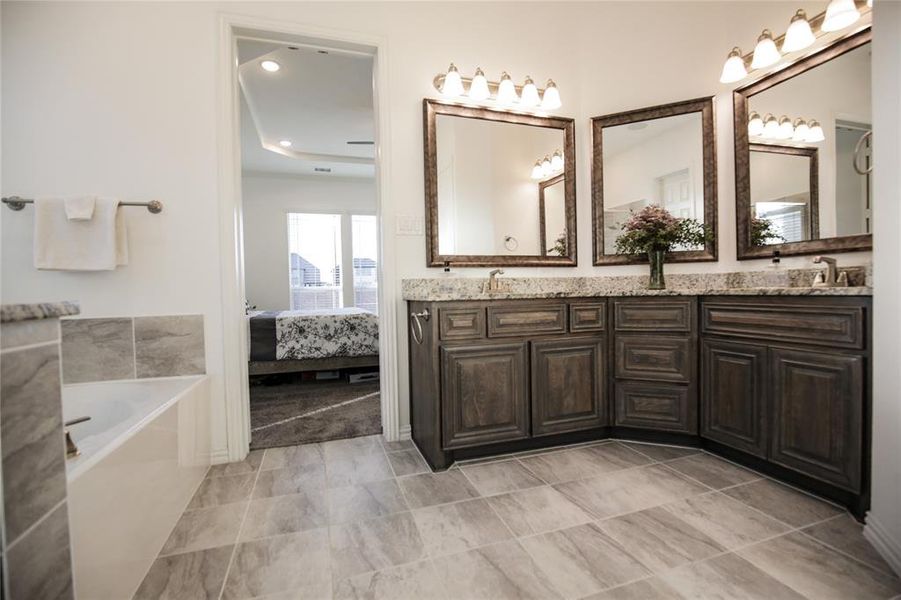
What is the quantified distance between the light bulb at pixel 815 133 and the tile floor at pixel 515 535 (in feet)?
A: 5.58

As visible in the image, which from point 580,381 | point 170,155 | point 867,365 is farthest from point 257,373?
point 867,365

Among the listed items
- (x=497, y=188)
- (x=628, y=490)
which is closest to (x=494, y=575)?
(x=628, y=490)

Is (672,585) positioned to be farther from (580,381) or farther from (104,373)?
(104,373)

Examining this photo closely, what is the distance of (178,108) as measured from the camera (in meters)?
2.02

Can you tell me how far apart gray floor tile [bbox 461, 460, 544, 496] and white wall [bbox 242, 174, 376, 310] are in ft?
17.0

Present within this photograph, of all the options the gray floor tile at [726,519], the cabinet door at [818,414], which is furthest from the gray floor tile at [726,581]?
the cabinet door at [818,414]

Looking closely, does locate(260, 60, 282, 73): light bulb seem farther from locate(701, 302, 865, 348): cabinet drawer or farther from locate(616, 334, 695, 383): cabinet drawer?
locate(701, 302, 865, 348): cabinet drawer

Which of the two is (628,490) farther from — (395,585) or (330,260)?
(330,260)

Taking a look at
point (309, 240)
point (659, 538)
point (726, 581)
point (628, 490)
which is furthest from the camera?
point (309, 240)

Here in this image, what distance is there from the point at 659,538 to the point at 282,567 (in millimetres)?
1257

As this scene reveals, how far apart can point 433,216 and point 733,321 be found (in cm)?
163

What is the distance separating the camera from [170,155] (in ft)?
6.59

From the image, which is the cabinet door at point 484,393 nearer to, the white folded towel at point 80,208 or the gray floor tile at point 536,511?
the gray floor tile at point 536,511

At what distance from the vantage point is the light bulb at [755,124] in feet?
7.45
